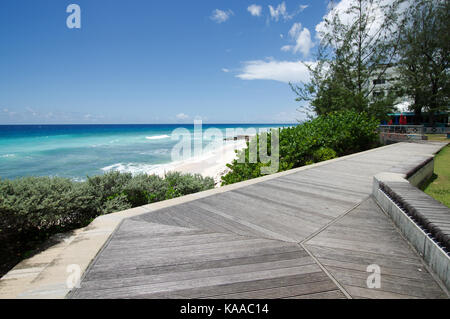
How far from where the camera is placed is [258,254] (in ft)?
7.99

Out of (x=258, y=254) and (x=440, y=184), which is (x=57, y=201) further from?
(x=440, y=184)

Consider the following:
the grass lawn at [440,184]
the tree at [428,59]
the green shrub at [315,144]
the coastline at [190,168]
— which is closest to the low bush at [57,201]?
the green shrub at [315,144]

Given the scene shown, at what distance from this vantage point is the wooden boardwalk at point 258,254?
1924mm

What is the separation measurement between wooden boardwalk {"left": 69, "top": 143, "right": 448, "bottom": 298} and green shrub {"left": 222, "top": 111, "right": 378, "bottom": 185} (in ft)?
11.5

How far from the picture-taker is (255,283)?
2002 mm

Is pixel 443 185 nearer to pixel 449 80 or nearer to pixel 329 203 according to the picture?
pixel 329 203

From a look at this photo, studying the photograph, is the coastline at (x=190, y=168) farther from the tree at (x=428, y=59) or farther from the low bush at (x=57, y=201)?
the tree at (x=428, y=59)

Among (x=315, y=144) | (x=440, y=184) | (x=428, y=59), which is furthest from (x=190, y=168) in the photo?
(x=428, y=59)

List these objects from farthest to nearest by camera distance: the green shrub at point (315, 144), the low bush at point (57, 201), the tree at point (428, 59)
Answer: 1. the tree at point (428, 59)
2. the green shrub at point (315, 144)
3. the low bush at point (57, 201)

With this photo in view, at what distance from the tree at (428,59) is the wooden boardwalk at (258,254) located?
1311 inches

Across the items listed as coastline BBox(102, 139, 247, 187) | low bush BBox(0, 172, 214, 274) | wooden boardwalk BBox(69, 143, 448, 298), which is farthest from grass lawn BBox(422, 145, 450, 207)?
coastline BBox(102, 139, 247, 187)

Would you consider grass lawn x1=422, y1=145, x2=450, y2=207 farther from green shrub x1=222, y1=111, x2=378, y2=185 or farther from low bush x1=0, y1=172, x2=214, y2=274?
low bush x1=0, y1=172, x2=214, y2=274
